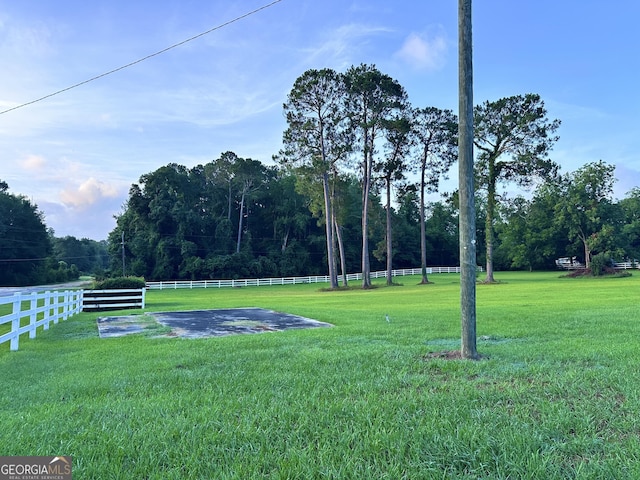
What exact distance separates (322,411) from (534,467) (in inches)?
55.4

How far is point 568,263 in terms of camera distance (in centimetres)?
5762

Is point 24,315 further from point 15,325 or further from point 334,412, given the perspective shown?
point 334,412

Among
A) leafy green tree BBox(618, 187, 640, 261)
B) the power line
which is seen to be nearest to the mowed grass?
the power line

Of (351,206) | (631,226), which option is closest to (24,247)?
(351,206)

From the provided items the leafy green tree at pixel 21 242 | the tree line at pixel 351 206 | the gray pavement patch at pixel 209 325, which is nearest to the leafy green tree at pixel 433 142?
the tree line at pixel 351 206

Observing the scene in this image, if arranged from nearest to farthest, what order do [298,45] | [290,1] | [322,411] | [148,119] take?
1. [322,411]
2. [290,1]
3. [298,45]
4. [148,119]

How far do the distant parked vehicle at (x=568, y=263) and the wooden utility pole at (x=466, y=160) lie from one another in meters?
55.8

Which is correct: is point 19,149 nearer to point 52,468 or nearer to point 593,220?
point 52,468

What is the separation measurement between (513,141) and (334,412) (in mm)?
30830

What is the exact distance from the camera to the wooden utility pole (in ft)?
16.8

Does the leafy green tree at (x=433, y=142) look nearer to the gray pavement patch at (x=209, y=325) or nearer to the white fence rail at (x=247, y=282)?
the white fence rail at (x=247, y=282)

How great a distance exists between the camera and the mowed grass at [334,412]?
2240 millimetres

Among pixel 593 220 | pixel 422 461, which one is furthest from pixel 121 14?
pixel 593 220

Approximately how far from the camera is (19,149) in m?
14.2
